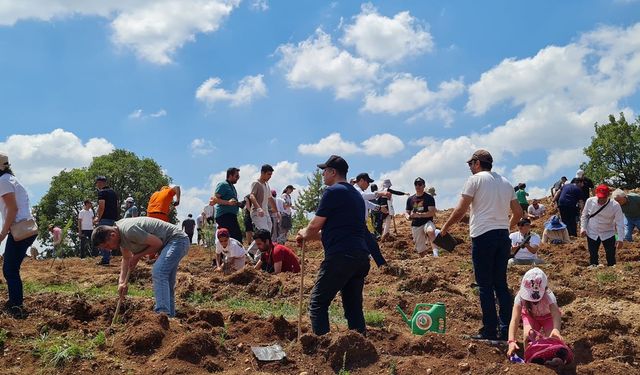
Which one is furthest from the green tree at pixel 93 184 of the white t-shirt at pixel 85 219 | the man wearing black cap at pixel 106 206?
the man wearing black cap at pixel 106 206

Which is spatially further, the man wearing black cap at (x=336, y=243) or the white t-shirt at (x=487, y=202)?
the white t-shirt at (x=487, y=202)

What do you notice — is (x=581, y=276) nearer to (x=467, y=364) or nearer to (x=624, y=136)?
(x=467, y=364)

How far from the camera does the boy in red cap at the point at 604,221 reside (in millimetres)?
10773

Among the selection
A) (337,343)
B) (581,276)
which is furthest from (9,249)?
(581,276)

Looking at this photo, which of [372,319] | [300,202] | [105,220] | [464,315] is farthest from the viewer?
[300,202]

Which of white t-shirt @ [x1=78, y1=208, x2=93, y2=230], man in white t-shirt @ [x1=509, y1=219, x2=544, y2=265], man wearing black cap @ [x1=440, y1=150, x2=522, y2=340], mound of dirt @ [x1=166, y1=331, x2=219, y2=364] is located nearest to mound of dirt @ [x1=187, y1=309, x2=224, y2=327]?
mound of dirt @ [x1=166, y1=331, x2=219, y2=364]

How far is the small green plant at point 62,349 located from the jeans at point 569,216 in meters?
11.9

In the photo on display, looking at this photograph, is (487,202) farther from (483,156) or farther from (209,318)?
(209,318)

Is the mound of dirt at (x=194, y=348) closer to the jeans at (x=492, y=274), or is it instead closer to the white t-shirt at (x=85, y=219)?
the jeans at (x=492, y=274)

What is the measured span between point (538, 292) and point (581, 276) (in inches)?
202

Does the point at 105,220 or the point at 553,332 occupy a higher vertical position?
the point at 105,220

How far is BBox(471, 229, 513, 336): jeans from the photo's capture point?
6.39 metres

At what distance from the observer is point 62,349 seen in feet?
18.4

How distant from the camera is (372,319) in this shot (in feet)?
25.3
